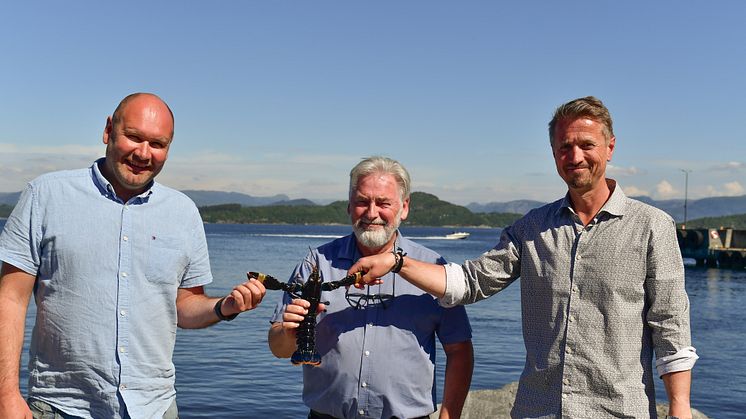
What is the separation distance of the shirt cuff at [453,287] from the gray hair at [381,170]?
539mm

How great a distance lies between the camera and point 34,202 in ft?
13.4

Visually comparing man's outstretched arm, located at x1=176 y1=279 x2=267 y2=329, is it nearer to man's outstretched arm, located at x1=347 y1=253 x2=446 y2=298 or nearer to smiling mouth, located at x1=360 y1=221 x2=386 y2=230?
man's outstretched arm, located at x1=347 y1=253 x2=446 y2=298

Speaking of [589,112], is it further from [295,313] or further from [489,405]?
[489,405]

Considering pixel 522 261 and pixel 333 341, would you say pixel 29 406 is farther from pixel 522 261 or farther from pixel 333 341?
pixel 522 261

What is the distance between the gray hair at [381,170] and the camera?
4.74m

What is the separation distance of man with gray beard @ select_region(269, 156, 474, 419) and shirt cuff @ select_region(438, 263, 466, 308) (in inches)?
8.1

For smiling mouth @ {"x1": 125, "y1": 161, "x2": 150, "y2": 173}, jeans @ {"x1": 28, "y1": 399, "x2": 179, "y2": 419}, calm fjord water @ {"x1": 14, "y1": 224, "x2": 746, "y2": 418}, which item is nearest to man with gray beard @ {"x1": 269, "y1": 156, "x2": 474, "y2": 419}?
smiling mouth @ {"x1": 125, "y1": 161, "x2": 150, "y2": 173}

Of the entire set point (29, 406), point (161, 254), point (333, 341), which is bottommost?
point (29, 406)

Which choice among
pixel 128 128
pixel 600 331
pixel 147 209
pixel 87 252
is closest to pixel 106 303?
pixel 87 252

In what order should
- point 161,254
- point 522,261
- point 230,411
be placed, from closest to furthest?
point 161,254 < point 522,261 < point 230,411

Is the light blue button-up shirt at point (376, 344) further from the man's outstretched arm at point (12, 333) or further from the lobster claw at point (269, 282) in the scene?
the man's outstretched arm at point (12, 333)

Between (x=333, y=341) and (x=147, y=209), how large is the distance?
135cm

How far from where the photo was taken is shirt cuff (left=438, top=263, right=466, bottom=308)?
468 centimetres

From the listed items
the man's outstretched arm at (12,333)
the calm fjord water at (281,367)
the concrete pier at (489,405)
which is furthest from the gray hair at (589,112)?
the calm fjord water at (281,367)
